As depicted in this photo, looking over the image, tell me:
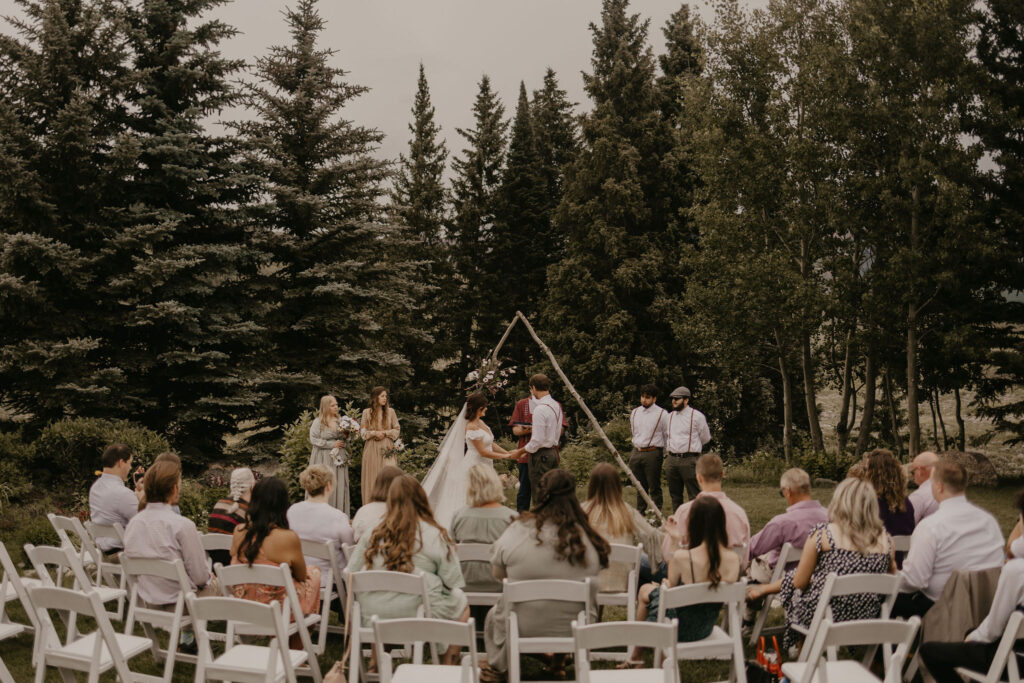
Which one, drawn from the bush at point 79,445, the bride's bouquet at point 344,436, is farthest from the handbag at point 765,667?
the bush at point 79,445

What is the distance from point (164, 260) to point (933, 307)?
58.5 ft

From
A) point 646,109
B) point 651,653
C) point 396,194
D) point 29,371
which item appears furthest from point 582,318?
point 651,653

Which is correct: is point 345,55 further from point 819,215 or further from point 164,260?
point 819,215

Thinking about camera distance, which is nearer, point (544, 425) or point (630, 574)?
point (630, 574)

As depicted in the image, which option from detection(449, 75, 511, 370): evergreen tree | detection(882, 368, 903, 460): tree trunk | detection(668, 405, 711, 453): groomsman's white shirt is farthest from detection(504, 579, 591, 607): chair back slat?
detection(449, 75, 511, 370): evergreen tree

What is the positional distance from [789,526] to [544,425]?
15.7 feet

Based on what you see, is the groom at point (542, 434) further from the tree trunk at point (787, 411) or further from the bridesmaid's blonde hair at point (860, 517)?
the tree trunk at point (787, 411)

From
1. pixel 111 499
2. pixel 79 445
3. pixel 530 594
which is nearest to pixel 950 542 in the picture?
pixel 530 594

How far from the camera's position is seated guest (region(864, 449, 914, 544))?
20.6 ft

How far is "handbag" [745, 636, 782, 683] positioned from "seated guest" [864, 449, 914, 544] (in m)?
1.67

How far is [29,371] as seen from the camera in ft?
50.3

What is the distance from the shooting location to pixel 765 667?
5.09 meters

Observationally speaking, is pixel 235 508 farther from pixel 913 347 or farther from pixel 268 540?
pixel 913 347

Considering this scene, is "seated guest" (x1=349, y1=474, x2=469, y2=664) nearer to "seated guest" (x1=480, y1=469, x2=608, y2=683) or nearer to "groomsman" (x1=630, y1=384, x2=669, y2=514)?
"seated guest" (x1=480, y1=469, x2=608, y2=683)
